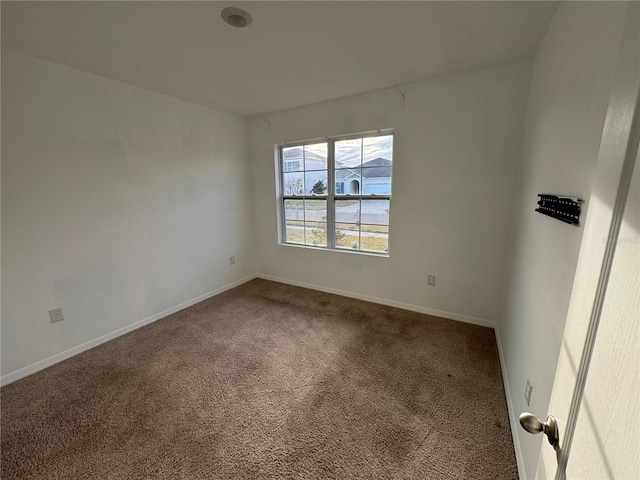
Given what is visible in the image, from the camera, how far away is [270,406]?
1756mm

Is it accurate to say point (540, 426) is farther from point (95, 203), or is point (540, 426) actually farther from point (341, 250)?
point (95, 203)

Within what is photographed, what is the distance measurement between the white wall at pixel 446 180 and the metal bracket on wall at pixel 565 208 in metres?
1.34

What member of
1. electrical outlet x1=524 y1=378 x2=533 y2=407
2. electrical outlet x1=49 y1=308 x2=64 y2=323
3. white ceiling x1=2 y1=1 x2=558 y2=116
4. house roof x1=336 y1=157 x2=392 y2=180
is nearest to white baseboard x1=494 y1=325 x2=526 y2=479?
electrical outlet x1=524 y1=378 x2=533 y2=407

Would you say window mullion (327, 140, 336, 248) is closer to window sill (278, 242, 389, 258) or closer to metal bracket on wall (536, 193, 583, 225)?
window sill (278, 242, 389, 258)

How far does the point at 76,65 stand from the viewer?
2.14m

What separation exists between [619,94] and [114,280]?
3.40m

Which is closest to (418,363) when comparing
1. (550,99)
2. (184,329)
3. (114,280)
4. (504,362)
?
(504,362)

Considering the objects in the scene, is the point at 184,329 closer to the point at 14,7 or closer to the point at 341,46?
the point at 14,7

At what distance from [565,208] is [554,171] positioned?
1.34ft

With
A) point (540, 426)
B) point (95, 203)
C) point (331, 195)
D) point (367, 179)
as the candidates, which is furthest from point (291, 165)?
point (540, 426)

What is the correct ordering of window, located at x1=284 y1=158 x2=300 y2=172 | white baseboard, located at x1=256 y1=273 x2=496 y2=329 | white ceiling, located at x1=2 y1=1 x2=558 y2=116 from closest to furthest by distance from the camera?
1. white ceiling, located at x1=2 y1=1 x2=558 y2=116
2. white baseboard, located at x1=256 y1=273 x2=496 y2=329
3. window, located at x1=284 y1=158 x2=300 y2=172

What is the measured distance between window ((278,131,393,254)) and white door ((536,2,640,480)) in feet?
8.24

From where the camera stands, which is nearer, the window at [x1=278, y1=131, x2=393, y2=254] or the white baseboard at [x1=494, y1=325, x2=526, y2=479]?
the white baseboard at [x1=494, y1=325, x2=526, y2=479]

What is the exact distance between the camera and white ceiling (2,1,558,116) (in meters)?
1.55
